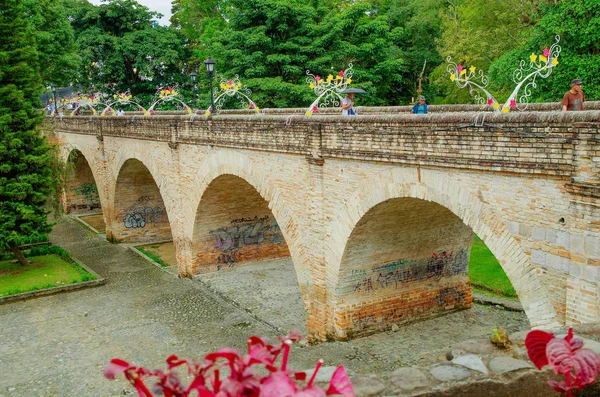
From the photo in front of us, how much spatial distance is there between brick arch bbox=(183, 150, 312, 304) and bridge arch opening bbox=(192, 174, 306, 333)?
230mm

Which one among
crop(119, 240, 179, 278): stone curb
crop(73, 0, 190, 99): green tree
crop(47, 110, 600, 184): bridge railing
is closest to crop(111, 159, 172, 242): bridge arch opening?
crop(119, 240, 179, 278): stone curb

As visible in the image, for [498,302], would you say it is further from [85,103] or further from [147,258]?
[85,103]

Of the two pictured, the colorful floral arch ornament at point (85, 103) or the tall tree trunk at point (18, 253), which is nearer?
the tall tree trunk at point (18, 253)

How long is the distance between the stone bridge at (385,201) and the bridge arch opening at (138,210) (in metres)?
0.90

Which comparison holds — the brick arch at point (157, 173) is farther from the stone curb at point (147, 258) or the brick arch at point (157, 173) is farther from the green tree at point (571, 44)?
the green tree at point (571, 44)

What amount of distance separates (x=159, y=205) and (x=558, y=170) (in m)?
17.5

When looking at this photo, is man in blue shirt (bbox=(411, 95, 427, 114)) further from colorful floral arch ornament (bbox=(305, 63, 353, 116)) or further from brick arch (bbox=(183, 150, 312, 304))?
brick arch (bbox=(183, 150, 312, 304))

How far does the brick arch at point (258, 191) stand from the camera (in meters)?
11.7

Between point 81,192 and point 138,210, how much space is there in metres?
7.18

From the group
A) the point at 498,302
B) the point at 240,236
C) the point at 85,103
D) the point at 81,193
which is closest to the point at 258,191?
the point at 240,236

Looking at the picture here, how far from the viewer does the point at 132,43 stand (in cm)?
3225

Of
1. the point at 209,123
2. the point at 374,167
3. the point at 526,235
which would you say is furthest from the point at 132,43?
Answer: the point at 526,235

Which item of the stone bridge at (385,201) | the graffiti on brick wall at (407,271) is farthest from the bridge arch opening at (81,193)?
the graffiti on brick wall at (407,271)

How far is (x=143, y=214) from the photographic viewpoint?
22.0 meters
